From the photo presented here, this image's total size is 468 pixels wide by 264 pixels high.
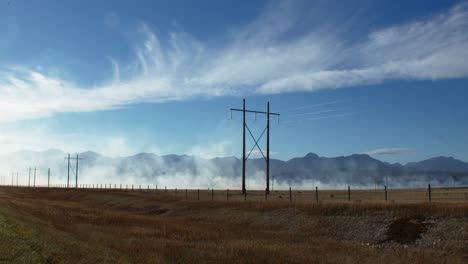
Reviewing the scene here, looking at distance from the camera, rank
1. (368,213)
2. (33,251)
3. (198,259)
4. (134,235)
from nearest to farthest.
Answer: (33,251), (198,259), (134,235), (368,213)

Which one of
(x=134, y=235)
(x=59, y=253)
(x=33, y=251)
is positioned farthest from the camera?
(x=134, y=235)

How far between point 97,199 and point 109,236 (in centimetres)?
6317

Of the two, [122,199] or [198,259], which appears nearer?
[198,259]

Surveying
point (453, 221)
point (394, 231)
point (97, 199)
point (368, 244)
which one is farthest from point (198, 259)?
point (97, 199)

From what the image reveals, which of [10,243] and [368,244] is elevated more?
[10,243]

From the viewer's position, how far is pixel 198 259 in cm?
2584

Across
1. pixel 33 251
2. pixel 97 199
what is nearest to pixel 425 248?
pixel 33 251

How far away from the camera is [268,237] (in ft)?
117

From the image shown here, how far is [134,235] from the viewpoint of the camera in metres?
35.1

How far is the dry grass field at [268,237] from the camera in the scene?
22.0m

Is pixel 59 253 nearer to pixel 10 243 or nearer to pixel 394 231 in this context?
pixel 10 243

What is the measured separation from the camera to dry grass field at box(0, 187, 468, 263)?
72.1ft

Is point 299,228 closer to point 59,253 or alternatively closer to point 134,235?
point 134,235

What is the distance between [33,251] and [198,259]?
10274mm
